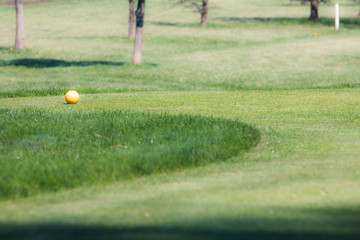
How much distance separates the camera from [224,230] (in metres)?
3.99

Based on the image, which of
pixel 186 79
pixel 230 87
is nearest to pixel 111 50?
pixel 186 79

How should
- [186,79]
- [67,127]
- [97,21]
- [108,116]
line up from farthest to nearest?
[97,21], [186,79], [108,116], [67,127]

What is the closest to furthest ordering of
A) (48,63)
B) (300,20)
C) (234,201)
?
(234,201) < (48,63) < (300,20)

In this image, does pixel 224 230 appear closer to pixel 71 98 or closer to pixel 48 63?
pixel 71 98

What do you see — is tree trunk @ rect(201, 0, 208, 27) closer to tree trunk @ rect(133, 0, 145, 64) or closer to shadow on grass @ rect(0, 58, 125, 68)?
shadow on grass @ rect(0, 58, 125, 68)

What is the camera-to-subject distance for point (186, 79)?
2170cm

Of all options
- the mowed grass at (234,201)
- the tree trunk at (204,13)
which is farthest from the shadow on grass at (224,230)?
the tree trunk at (204,13)

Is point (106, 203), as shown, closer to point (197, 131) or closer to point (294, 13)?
point (197, 131)

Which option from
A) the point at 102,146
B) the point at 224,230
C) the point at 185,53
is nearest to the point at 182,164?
the point at 102,146

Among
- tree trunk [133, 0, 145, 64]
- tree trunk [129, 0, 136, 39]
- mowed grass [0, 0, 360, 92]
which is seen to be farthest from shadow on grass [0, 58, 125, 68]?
tree trunk [129, 0, 136, 39]

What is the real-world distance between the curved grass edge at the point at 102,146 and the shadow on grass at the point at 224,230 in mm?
1533

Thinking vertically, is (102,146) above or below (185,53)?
above

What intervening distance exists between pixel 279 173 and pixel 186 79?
52.2 feet

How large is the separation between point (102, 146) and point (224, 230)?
398 centimetres
